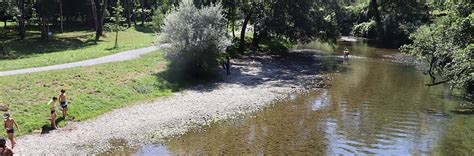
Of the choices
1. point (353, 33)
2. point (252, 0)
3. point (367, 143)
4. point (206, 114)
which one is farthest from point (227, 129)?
point (353, 33)

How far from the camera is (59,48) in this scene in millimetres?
50312

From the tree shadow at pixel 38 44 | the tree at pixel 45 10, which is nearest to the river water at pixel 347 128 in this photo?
the tree shadow at pixel 38 44

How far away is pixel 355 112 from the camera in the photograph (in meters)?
28.2

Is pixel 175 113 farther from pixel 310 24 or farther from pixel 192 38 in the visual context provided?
pixel 310 24

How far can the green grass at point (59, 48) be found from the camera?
38156 mm

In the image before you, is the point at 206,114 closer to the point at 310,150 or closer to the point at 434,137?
the point at 310,150

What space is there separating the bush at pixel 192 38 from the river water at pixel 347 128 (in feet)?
29.1

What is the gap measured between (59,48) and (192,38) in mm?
21591

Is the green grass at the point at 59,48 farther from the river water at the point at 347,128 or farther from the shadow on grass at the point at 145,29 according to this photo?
the river water at the point at 347,128

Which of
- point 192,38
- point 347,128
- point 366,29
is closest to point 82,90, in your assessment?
point 192,38

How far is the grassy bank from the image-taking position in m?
24.9

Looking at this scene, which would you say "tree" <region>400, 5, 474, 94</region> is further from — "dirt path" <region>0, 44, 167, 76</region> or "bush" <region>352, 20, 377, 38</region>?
"bush" <region>352, 20, 377, 38</region>

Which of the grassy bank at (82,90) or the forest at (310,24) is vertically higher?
the forest at (310,24)

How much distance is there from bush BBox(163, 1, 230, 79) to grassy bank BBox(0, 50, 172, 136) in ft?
8.48
